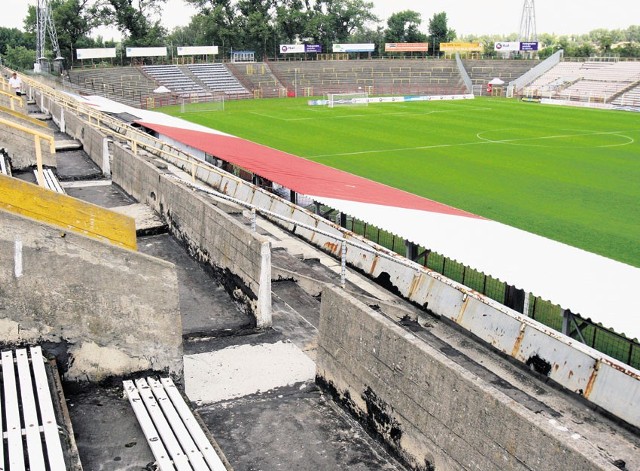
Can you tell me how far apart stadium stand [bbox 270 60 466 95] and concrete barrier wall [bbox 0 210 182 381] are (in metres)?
64.0

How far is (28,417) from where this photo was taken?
6.52 meters

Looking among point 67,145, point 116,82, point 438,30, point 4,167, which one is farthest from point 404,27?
point 4,167

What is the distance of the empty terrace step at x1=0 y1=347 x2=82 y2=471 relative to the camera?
19.5 ft

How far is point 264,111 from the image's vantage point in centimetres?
5412

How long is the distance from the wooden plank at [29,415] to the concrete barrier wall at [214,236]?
3660 mm

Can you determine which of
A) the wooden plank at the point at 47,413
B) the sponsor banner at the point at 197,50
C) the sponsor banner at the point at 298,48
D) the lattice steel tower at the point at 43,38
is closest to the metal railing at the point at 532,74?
the sponsor banner at the point at 298,48

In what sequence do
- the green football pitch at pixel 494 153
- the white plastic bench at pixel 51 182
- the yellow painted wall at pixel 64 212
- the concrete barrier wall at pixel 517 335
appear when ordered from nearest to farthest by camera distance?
the yellow painted wall at pixel 64 212 < the concrete barrier wall at pixel 517 335 < the white plastic bench at pixel 51 182 < the green football pitch at pixel 494 153

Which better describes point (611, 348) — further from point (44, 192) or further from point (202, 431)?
point (44, 192)

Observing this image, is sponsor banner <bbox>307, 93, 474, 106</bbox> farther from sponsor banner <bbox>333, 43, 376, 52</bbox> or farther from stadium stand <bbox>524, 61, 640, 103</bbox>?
sponsor banner <bbox>333, 43, 376, 52</bbox>

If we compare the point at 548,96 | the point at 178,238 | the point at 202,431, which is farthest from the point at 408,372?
the point at 548,96

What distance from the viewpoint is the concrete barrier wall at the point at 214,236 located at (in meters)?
10.5

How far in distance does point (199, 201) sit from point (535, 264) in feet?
20.1

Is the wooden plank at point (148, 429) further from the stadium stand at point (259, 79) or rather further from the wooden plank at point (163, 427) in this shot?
the stadium stand at point (259, 79)

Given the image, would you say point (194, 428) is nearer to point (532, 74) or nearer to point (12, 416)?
point (12, 416)
